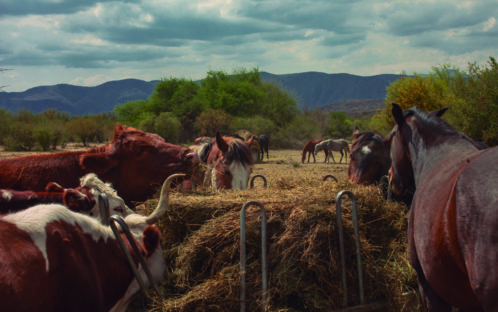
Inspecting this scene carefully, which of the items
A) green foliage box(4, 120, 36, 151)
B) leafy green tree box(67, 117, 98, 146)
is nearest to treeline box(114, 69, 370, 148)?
leafy green tree box(67, 117, 98, 146)

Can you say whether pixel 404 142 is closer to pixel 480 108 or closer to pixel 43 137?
pixel 480 108

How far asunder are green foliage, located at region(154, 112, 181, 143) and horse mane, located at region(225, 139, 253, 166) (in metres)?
33.2

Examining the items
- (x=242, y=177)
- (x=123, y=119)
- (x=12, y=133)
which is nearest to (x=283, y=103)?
(x=123, y=119)

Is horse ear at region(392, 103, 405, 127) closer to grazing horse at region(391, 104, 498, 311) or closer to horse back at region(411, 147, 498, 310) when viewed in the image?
grazing horse at region(391, 104, 498, 311)

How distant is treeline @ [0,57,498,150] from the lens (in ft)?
48.8

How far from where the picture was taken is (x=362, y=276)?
11.8ft

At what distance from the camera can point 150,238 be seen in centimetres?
314

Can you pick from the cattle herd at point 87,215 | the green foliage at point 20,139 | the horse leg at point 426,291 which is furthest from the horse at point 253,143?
the green foliage at point 20,139

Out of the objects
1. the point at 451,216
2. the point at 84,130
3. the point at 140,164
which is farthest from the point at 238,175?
the point at 84,130

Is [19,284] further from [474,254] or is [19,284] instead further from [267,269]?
[474,254]

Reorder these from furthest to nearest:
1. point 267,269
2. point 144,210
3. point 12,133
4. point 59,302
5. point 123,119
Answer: point 123,119, point 12,133, point 144,210, point 267,269, point 59,302

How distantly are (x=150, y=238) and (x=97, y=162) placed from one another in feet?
6.49

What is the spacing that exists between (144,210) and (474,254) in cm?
341

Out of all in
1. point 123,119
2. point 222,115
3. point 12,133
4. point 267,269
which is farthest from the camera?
point 123,119
